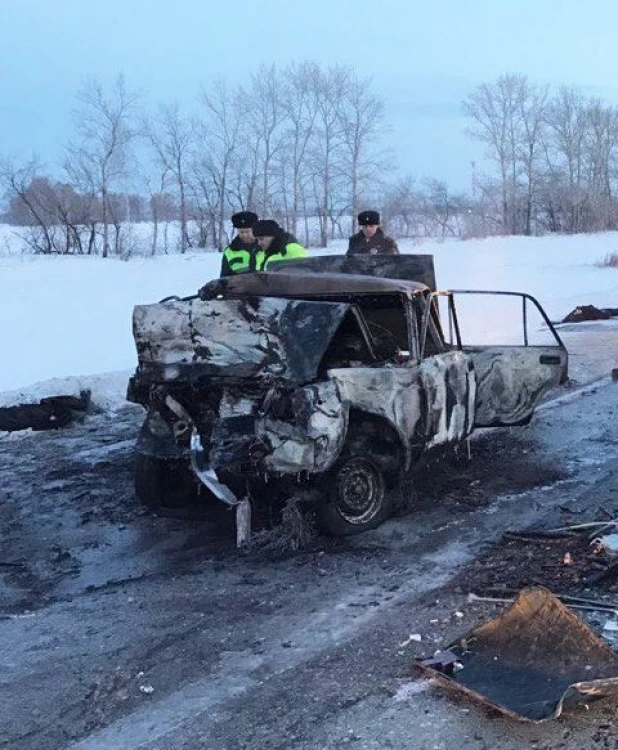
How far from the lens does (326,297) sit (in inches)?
263

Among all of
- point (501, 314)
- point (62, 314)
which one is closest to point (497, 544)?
point (501, 314)

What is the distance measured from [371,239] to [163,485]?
422 centimetres

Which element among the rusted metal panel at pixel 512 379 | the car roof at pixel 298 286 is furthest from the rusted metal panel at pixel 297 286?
the rusted metal panel at pixel 512 379

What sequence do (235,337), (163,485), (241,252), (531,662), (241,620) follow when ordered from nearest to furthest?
(531,662) < (241,620) < (235,337) < (163,485) < (241,252)

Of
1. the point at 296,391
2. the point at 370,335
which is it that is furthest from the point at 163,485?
the point at 370,335

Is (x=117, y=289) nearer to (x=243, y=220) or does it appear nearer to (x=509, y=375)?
(x=243, y=220)

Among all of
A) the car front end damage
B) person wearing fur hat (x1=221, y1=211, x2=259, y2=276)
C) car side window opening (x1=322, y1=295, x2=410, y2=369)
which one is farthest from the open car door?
person wearing fur hat (x1=221, y1=211, x2=259, y2=276)

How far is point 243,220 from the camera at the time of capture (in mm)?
9289

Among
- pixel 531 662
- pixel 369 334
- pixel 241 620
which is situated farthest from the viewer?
pixel 369 334

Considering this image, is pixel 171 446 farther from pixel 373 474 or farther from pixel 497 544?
pixel 497 544

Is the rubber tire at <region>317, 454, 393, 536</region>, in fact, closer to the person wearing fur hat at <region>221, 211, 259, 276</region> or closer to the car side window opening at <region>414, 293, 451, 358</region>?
the car side window opening at <region>414, 293, 451, 358</region>

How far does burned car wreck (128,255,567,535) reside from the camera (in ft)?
18.1

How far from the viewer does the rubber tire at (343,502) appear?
5.79 metres

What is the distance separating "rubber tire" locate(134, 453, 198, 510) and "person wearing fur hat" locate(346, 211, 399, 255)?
3894 millimetres
